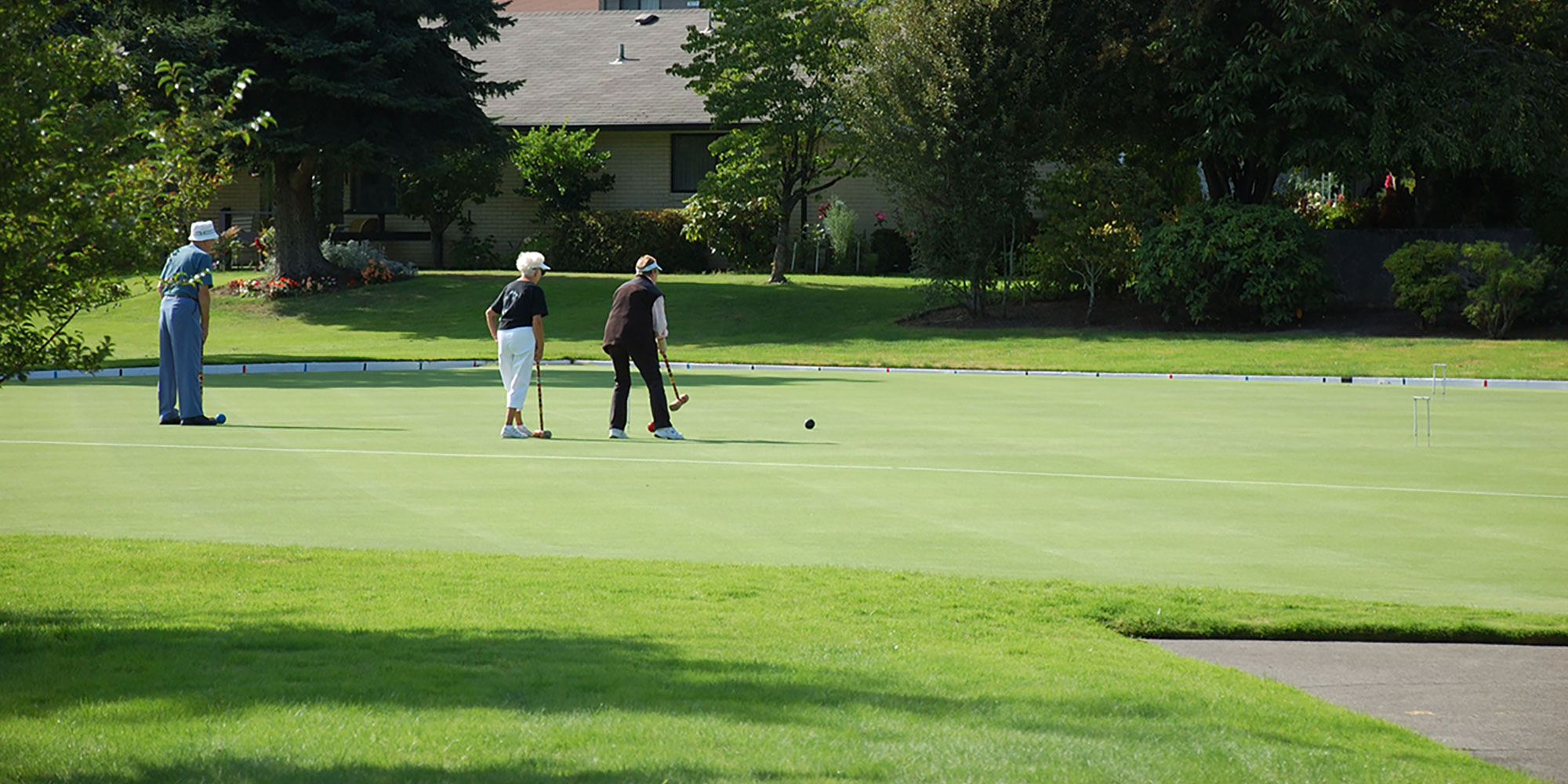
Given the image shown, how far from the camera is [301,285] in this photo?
118 ft

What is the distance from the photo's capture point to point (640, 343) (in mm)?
15047

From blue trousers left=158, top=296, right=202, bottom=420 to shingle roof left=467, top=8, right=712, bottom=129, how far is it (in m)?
27.1

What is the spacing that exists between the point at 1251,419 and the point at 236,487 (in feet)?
36.2

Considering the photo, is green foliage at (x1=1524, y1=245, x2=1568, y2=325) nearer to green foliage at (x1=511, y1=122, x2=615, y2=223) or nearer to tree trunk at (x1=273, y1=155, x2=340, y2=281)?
green foliage at (x1=511, y1=122, x2=615, y2=223)

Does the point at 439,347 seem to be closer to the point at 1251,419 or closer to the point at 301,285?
the point at 301,285

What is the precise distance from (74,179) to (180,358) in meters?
9.77

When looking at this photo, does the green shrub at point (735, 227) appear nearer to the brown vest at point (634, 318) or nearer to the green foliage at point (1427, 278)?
the green foliage at point (1427, 278)

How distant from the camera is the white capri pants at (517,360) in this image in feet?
47.8

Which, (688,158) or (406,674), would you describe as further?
(688,158)

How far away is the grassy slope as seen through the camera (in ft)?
82.3

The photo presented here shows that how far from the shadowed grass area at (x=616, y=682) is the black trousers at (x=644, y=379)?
265 inches

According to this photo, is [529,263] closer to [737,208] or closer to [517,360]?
[517,360]

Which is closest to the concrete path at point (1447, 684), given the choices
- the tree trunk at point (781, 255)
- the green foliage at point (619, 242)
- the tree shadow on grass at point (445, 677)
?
the tree shadow on grass at point (445, 677)

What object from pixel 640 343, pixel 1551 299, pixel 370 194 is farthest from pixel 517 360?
pixel 370 194
